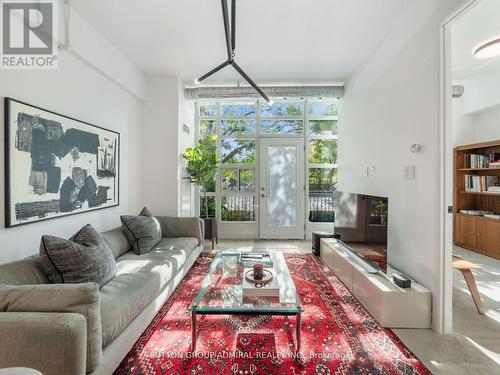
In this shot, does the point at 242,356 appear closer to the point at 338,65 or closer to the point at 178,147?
the point at 178,147

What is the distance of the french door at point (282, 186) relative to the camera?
15.3 ft

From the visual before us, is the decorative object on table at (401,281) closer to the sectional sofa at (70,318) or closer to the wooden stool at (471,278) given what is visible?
the wooden stool at (471,278)

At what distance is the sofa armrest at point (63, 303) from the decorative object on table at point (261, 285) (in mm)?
970

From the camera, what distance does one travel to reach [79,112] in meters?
2.48

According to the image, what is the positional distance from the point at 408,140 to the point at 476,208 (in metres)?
3.21

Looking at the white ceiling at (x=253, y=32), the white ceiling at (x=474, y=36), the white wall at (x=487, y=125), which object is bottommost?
the white wall at (x=487, y=125)

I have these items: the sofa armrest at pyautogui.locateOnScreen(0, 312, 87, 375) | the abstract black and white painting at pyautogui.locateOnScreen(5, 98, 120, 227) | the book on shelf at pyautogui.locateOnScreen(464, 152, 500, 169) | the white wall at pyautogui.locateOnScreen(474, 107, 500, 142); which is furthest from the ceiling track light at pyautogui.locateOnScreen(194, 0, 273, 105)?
the white wall at pyautogui.locateOnScreen(474, 107, 500, 142)

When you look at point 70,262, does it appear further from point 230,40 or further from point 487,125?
point 487,125

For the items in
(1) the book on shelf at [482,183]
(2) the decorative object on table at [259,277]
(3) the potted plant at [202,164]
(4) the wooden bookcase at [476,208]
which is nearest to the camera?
(2) the decorative object on table at [259,277]

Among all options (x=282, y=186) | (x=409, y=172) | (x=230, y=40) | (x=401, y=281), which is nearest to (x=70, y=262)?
(x=230, y=40)

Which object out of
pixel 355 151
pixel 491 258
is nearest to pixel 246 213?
pixel 355 151

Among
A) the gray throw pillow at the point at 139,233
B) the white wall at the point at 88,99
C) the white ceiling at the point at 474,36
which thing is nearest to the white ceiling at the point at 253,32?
the white wall at the point at 88,99

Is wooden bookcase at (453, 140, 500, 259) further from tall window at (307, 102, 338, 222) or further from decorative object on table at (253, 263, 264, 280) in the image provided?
decorative object on table at (253, 263, 264, 280)

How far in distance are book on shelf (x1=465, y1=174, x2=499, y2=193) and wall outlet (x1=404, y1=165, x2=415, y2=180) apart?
2.61 meters
